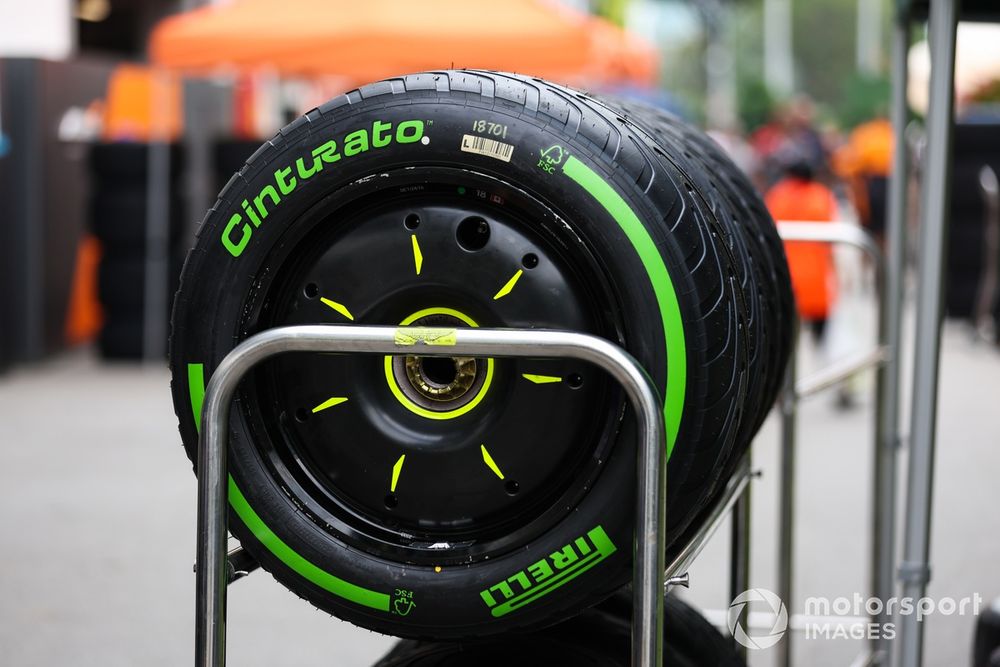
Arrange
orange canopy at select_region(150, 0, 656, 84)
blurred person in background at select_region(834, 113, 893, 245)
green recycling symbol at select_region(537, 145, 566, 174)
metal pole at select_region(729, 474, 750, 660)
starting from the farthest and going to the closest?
1. blurred person in background at select_region(834, 113, 893, 245)
2. orange canopy at select_region(150, 0, 656, 84)
3. metal pole at select_region(729, 474, 750, 660)
4. green recycling symbol at select_region(537, 145, 566, 174)

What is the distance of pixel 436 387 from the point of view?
196 cm

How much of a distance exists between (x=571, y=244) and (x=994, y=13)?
2.15m

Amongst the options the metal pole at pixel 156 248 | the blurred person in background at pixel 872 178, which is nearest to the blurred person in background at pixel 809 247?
the metal pole at pixel 156 248

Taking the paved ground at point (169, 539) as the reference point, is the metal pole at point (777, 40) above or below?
above

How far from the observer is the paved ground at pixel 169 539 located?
4.17 m

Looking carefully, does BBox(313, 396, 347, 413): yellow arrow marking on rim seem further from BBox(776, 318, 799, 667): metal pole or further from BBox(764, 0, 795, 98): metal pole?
BBox(764, 0, 795, 98): metal pole

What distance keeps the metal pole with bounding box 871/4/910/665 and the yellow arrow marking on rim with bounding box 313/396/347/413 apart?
2057 mm

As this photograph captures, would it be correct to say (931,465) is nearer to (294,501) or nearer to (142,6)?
(294,501)

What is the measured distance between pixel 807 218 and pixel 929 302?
5.68 meters

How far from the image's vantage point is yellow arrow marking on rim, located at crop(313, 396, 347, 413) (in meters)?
1.98

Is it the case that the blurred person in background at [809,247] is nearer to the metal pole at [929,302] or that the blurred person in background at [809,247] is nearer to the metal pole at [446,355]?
the metal pole at [929,302]

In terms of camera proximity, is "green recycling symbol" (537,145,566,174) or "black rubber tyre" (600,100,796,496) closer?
"green recycling symbol" (537,145,566,174)

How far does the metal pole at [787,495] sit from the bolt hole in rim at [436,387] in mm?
1483

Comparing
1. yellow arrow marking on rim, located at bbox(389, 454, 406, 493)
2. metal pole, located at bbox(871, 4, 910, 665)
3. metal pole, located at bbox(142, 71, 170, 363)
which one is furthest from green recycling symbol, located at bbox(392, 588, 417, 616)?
metal pole, located at bbox(142, 71, 170, 363)
